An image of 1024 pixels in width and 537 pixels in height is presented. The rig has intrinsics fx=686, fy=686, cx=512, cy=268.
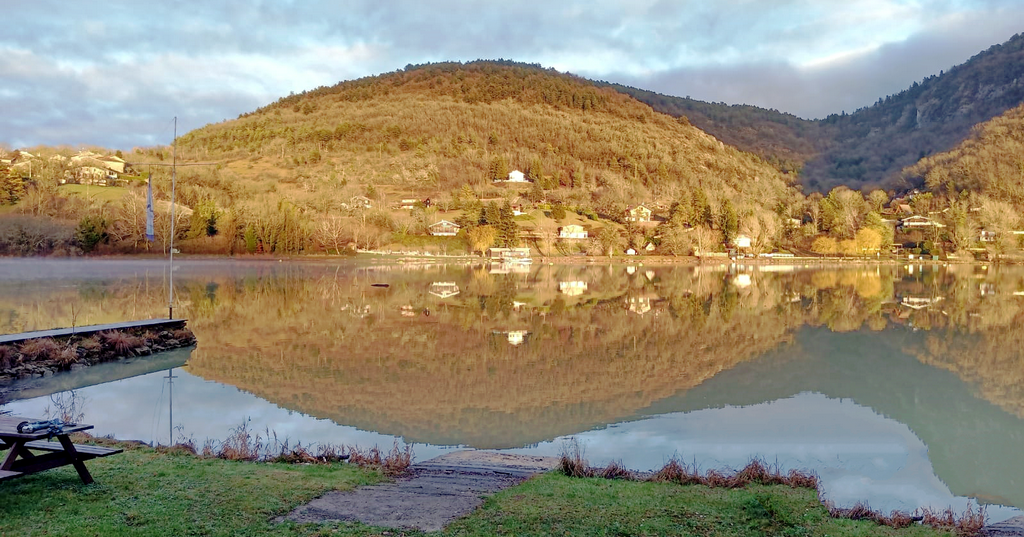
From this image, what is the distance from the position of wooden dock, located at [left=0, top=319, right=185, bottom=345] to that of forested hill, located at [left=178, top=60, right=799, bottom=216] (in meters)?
71.3

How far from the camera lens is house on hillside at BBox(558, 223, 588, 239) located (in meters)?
82.4

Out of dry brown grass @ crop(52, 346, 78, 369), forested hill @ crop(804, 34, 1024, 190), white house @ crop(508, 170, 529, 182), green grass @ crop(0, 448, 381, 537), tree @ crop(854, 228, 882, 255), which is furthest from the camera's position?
forested hill @ crop(804, 34, 1024, 190)

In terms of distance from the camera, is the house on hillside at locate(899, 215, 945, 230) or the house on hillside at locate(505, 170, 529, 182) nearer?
the house on hillside at locate(899, 215, 945, 230)

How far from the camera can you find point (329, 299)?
27891 millimetres

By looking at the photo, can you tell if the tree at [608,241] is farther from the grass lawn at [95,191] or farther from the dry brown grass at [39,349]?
the dry brown grass at [39,349]

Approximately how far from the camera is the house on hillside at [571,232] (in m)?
82.4

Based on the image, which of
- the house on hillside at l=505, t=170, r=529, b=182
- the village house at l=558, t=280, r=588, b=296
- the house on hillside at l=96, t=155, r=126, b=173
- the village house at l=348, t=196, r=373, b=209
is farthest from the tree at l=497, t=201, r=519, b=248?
the house on hillside at l=96, t=155, r=126, b=173

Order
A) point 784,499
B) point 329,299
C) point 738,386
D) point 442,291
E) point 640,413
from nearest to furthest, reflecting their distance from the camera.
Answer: point 784,499 → point 640,413 → point 738,386 → point 329,299 → point 442,291

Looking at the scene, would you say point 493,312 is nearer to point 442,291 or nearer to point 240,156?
point 442,291

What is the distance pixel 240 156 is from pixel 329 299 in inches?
3830

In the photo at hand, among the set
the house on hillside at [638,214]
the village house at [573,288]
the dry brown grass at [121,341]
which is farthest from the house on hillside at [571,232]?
the dry brown grass at [121,341]

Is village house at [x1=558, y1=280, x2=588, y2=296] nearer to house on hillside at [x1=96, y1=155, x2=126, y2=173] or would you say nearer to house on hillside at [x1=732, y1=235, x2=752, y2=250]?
house on hillside at [x1=732, y1=235, x2=752, y2=250]

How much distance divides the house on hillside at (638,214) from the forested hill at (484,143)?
111 inches

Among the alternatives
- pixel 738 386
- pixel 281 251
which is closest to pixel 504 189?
pixel 281 251
